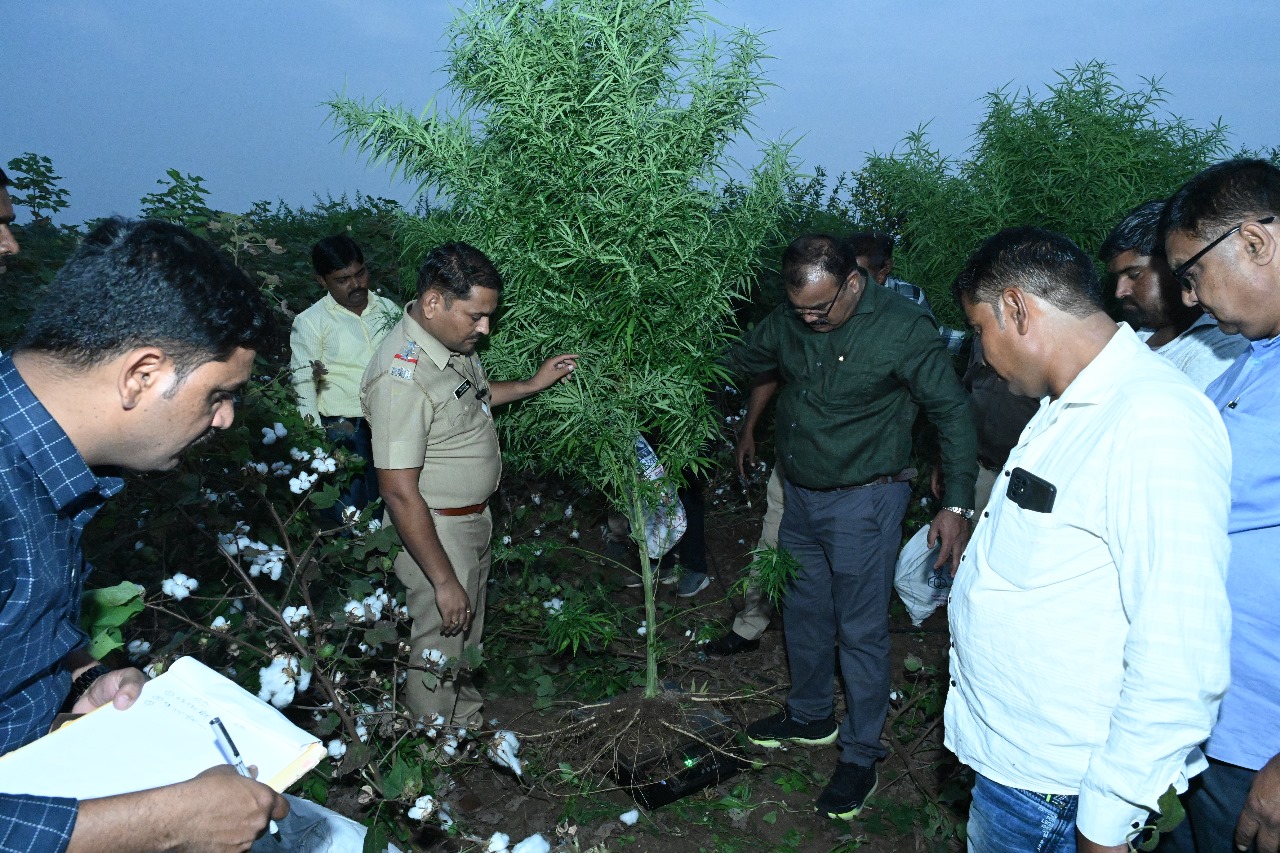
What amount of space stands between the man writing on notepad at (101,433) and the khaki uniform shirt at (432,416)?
1485 millimetres

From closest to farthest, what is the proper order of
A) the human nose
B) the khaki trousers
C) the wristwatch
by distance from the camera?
the wristwatch → the human nose → the khaki trousers

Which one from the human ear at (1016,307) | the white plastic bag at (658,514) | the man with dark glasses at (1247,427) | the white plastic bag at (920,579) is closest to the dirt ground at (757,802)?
the white plastic bag at (920,579)

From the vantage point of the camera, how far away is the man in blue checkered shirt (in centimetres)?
125

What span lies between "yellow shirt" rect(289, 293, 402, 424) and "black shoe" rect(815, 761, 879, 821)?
10.7ft

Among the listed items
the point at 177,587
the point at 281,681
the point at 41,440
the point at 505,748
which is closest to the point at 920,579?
the point at 505,748

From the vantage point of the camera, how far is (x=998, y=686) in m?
1.83

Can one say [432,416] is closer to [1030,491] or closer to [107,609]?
[107,609]

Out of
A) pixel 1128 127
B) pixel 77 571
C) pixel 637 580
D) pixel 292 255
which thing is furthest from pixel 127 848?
pixel 292 255

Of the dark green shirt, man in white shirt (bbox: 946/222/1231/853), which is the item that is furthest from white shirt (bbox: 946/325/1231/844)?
the dark green shirt

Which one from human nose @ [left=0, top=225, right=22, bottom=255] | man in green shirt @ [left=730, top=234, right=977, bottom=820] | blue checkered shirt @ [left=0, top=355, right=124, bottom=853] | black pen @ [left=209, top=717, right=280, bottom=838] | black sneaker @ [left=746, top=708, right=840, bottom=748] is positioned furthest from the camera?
black sneaker @ [left=746, top=708, right=840, bottom=748]

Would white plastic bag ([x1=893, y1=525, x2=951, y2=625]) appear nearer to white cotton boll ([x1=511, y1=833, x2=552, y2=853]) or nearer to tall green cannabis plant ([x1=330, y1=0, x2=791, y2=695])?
tall green cannabis plant ([x1=330, y1=0, x2=791, y2=695])

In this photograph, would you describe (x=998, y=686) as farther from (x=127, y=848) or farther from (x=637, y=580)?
(x=637, y=580)

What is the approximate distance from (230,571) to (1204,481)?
359 cm

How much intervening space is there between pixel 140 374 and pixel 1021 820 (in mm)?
1980
